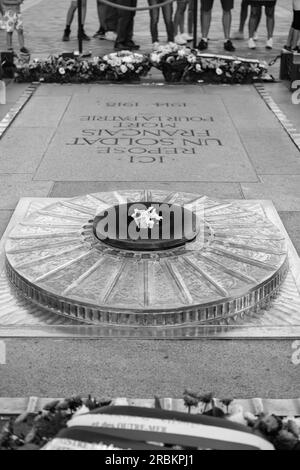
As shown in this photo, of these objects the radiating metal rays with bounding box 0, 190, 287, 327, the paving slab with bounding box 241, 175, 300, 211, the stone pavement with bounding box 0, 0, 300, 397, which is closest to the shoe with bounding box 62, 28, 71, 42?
the stone pavement with bounding box 0, 0, 300, 397

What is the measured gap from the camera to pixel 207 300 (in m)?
3.53

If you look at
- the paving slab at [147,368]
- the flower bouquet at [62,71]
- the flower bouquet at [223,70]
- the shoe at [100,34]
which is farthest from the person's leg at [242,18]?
the paving slab at [147,368]

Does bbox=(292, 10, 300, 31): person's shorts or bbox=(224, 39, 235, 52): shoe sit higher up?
bbox=(292, 10, 300, 31): person's shorts

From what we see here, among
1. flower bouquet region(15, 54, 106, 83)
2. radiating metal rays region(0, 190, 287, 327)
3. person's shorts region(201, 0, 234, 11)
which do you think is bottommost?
radiating metal rays region(0, 190, 287, 327)

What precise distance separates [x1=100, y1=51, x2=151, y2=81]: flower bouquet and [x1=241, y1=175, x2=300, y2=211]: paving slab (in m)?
4.30

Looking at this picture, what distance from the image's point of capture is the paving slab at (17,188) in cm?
529

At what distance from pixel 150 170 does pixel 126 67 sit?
3.99 meters

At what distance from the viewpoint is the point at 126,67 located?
961 cm

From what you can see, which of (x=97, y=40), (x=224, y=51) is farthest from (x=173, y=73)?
(x=97, y=40)

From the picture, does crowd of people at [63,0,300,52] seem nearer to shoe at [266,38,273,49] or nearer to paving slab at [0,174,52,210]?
shoe at [266,38,273,49]

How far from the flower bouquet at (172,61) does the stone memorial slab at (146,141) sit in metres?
0.66

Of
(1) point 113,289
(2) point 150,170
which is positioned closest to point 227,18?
(2) point 150,170

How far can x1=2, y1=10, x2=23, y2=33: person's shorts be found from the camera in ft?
34.9

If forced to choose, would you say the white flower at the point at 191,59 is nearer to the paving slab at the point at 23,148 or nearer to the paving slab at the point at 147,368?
the paving slab at the point at 23,148
